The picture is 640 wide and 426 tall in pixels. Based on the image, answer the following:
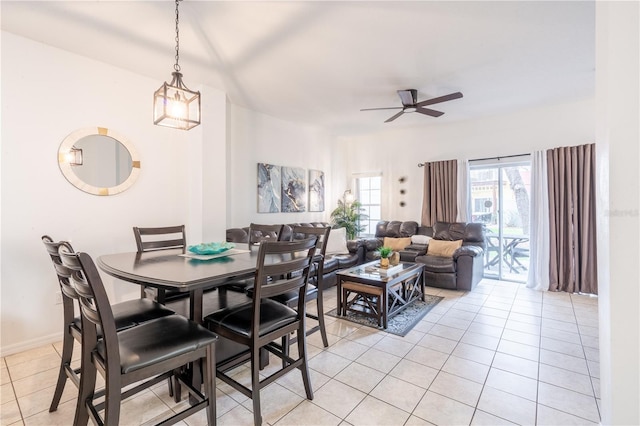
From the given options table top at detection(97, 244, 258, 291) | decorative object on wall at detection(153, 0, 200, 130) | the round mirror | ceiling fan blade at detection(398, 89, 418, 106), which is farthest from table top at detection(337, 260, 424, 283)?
the round mirror

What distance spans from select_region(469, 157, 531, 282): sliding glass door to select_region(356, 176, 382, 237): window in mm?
1839

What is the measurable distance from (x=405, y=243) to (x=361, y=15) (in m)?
3.88

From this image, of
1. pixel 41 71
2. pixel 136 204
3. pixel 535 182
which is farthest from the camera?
pixel 535 182

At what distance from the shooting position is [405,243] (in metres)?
5.34

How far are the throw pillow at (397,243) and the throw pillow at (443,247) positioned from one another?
1.52 feet

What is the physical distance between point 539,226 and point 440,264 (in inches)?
65.4

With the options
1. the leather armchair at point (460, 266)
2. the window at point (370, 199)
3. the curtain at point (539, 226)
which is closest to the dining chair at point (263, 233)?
the leather armchair at point (460, 266)

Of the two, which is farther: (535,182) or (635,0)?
(535,182)

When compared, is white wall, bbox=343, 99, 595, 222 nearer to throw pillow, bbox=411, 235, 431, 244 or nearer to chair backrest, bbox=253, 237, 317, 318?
throw pillow, bbox=411, 235, 431, 244

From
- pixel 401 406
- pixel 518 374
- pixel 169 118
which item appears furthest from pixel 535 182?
pixel 169 118

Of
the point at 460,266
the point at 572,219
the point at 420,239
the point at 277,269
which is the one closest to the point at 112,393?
the point at 277,269

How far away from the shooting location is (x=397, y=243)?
5.38m

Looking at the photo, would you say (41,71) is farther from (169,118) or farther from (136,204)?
(169,118)

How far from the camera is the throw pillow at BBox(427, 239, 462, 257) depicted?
15.5 feet
